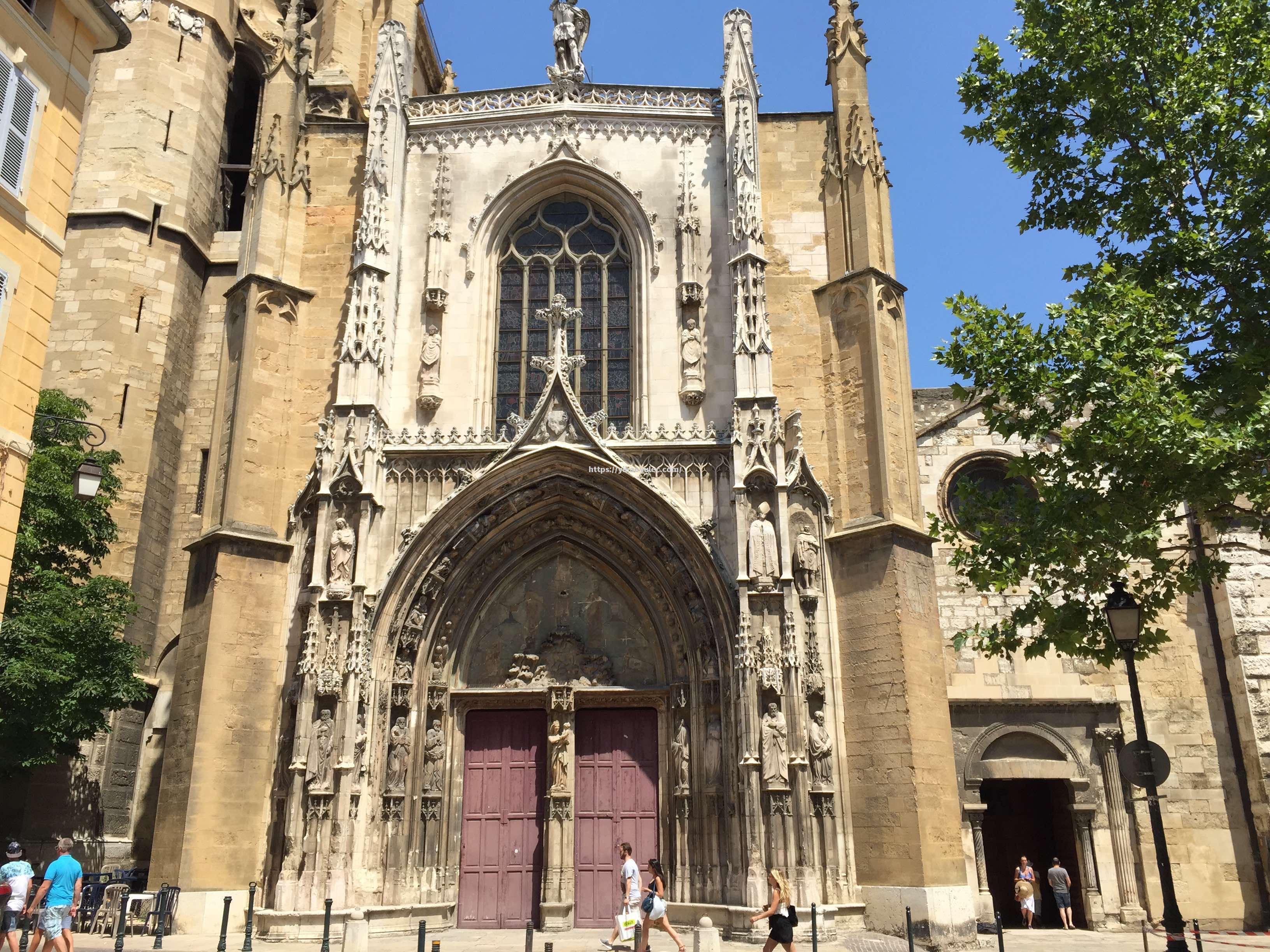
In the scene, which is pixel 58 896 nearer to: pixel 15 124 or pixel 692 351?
pixel 15 124

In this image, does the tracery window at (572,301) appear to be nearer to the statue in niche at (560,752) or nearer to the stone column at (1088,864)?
the statue in niche at (560,752)

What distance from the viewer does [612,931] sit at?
14.9 meters

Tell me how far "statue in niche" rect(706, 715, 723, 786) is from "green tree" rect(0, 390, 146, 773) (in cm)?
862

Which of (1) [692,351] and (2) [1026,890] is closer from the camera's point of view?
(2) [1026,890]

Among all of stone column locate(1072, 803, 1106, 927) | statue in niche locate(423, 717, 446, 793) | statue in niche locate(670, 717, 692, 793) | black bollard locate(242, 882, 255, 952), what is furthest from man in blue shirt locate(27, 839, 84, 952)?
stone column locate(1072, 803, 1106, 927)

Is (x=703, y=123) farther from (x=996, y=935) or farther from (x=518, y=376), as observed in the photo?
(x=996, y=935)

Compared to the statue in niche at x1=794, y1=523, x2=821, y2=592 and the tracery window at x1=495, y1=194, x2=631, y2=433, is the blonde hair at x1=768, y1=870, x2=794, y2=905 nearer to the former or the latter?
the statue in niche at x1=794, y1=523, x2=821, y2=592

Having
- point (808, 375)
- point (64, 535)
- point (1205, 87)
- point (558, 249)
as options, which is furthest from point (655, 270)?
point (64, 535)

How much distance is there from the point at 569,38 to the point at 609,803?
1366cm

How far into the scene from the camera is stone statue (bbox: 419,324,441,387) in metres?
18.4

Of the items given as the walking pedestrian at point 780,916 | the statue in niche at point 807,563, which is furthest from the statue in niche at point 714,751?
the walking pedestrian at point 780,916

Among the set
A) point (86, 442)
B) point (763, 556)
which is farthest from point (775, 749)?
point (86, 442)

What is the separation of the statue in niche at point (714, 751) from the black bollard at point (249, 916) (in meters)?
6.27

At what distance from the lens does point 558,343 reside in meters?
17.9
